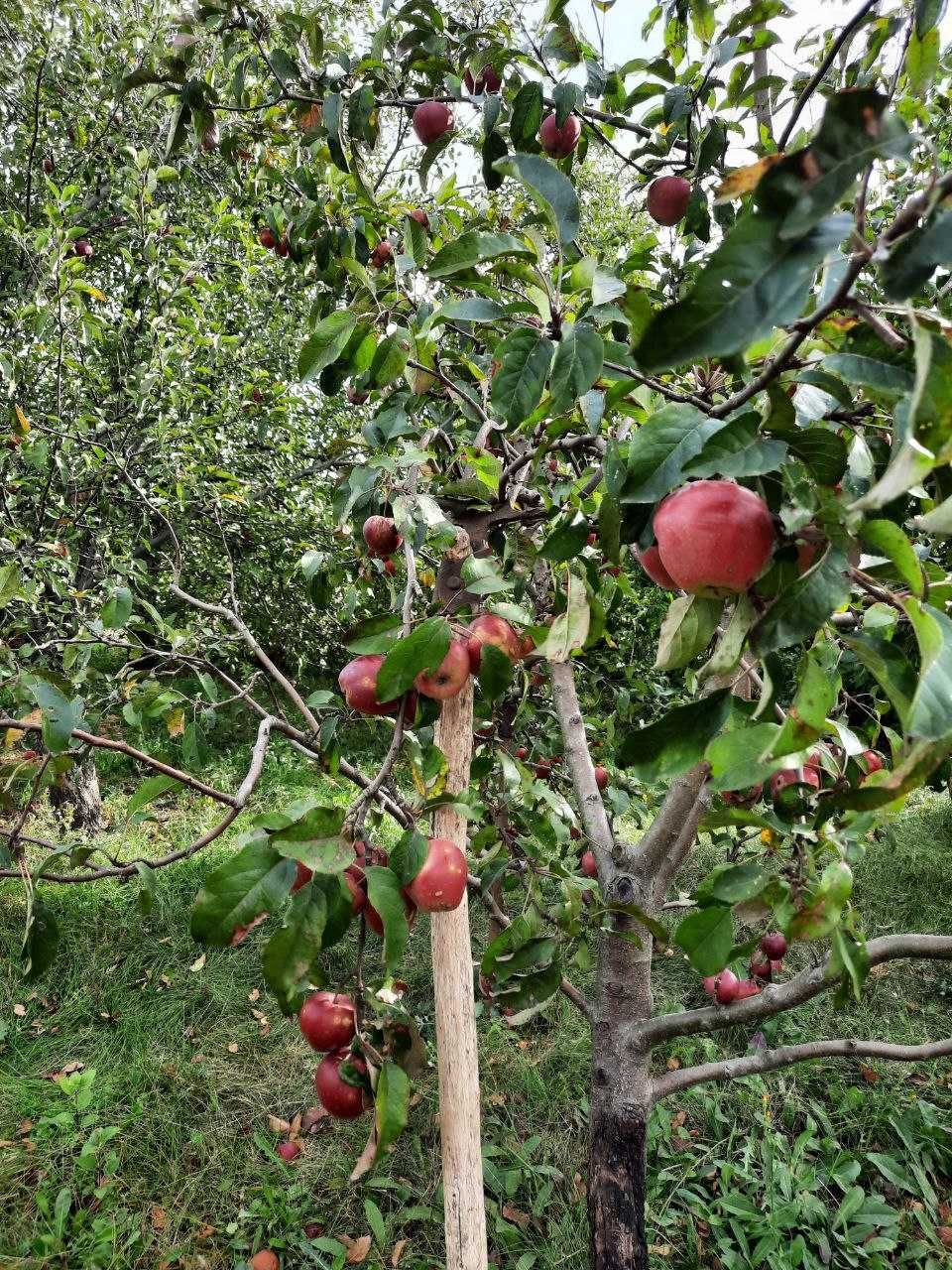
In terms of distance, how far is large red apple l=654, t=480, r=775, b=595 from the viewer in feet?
1.56

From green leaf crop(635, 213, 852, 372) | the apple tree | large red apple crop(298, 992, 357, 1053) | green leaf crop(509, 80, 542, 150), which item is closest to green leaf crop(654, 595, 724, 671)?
the apple tree

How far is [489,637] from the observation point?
0.81m

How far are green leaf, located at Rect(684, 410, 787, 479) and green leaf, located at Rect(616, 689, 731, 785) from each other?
0.16 m

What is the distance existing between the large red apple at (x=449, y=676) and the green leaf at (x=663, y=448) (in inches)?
12.2

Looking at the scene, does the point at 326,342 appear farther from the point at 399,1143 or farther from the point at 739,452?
the point at 399,1143

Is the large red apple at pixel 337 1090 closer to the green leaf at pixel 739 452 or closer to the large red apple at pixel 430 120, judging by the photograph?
the green leaf at pixel 739 452

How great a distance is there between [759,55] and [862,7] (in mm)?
987

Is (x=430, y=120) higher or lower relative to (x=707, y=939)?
higher

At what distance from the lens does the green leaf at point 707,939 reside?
610mm

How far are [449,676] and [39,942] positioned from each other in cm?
52

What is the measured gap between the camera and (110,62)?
11.9 ft

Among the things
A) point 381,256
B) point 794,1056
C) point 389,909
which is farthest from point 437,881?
point 381,256

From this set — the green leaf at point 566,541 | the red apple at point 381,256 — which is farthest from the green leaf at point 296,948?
the red apple at point 381,256

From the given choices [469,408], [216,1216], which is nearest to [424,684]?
[469,408]
